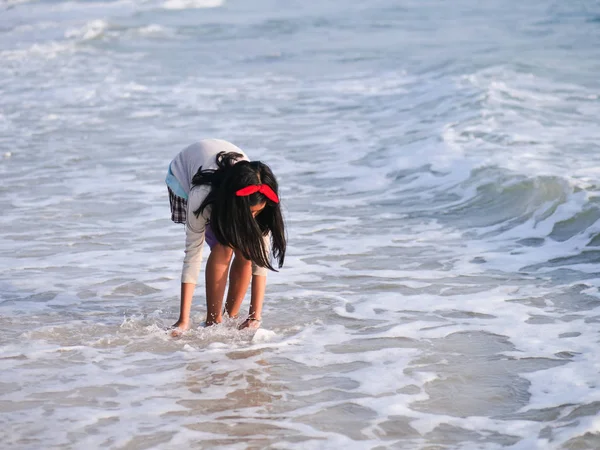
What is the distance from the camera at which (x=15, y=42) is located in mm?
25359

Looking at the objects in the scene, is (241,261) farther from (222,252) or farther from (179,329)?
(179,329)

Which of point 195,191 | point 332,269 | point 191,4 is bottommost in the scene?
point 332,269

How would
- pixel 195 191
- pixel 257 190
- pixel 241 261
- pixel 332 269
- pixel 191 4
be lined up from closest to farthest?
pixel 257 190 → pixel 195 191 → pixel 241 261 → pixel 332 269 → pixel 191 4

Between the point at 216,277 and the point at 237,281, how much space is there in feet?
0.68

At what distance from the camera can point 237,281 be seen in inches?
194

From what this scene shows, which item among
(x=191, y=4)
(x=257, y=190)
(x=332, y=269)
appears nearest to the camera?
(x=257, y=190)

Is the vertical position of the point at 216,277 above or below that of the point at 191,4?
below

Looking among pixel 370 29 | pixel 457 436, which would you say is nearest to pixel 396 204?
pixel 457 436

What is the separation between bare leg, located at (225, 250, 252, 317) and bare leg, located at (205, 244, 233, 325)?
0.26 feet

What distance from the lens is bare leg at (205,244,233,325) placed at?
4719 millimetres

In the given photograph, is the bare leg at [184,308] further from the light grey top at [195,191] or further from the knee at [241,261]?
the knee at [241,261]

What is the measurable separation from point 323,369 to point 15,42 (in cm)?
2303

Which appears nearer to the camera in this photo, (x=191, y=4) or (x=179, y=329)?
(x=179, y=329)

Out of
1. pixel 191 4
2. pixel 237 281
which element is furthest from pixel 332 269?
pixel 191 4
